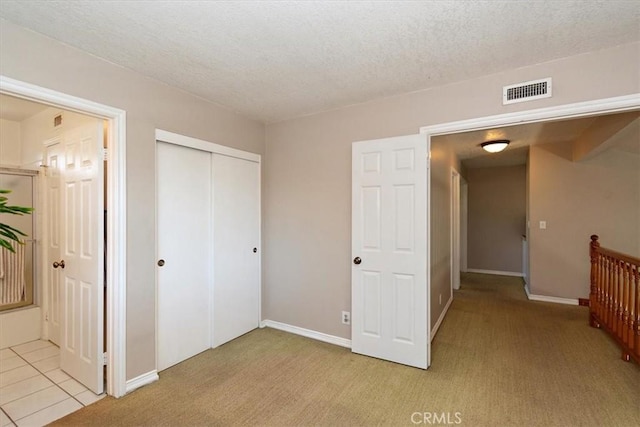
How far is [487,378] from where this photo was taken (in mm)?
2457

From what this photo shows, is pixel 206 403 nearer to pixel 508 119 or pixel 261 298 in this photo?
pixel 261 298

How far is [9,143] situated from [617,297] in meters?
6.80

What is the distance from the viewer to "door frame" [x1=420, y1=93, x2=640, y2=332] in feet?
6.56

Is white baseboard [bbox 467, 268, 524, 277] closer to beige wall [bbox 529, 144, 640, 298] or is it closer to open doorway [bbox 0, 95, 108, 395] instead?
beige wall [bbox 529, 144, 640, 298]

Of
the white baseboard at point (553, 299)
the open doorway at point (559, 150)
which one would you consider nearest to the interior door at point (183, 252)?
the open doorway at point (559, 150)

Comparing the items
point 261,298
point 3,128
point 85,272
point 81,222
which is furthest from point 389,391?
point 3,128

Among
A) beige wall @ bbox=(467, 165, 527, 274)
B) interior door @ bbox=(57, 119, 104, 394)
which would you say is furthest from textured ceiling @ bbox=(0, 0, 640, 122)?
beige wall @ bbox=(467, 165, 527, 274)

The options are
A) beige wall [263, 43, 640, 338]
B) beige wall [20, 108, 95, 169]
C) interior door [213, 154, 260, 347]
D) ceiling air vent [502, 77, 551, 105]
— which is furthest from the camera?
interior door [213, 154, 260, 347]

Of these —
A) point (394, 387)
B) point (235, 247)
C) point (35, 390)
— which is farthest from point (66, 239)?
point (394, 387)

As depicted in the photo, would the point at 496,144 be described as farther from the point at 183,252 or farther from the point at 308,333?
the point at 183,252

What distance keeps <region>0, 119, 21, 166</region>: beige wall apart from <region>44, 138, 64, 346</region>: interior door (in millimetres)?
821

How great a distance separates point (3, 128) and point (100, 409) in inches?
134

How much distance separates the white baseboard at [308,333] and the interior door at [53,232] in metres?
2.05

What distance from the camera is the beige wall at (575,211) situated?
14.3 ft
